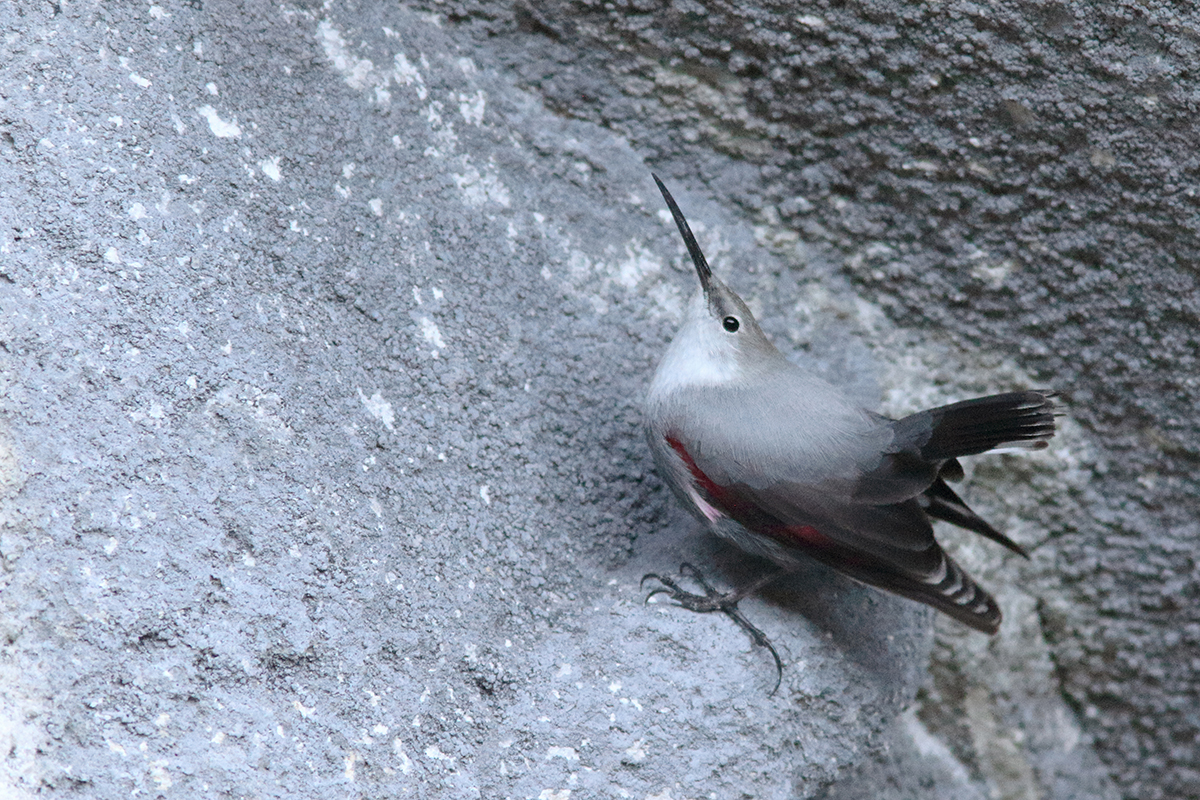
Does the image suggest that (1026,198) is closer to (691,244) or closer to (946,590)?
(691,244)

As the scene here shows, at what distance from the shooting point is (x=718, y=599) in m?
2.24

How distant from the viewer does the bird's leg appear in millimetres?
2225

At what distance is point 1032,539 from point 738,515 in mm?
937

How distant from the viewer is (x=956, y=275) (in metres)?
2.47

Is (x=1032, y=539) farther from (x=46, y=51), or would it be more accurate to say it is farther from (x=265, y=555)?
(x=46, y=51)

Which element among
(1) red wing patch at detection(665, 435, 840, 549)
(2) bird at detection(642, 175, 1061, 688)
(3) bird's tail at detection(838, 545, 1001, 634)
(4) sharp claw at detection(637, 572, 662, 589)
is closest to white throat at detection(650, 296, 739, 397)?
(2) bird at detection(642, 175, 1061, 688)

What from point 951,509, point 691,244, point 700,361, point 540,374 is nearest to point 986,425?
point 951,509

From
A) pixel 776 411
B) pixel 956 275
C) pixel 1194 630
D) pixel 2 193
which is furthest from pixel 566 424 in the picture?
pixel 1194 630

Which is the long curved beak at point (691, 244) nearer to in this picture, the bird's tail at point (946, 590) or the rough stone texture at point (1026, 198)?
the rough stone texture at point (1026, 198)

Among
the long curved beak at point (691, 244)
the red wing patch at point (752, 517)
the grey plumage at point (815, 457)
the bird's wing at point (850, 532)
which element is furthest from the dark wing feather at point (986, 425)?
the long curved beak at point (691, 244)

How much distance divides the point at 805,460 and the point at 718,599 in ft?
1.15

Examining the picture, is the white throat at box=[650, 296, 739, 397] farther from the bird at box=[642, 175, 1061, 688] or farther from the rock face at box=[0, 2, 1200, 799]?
the rock face at box=[0, 2, 1200, 799]

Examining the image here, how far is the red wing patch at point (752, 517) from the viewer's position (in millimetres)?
2152

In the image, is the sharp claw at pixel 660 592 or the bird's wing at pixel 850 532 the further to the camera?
the sharp claw at pixel 660 592
